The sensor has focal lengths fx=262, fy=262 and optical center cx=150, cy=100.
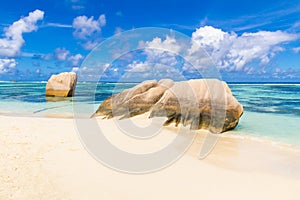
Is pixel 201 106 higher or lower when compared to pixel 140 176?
higher

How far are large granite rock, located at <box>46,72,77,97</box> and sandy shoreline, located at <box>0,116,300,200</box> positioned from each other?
17732 millimetres

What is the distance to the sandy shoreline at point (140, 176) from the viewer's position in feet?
11.6

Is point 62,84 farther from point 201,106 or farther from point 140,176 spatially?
point 140,176

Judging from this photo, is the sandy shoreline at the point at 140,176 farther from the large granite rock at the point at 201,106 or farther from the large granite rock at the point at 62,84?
the large granite rock at the point at 62,84

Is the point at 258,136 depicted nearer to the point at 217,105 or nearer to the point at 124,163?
the point at 217,105

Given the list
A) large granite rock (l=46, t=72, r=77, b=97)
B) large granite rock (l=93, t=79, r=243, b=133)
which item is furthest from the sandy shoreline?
large granite rock (l=46, t=72, r=77, b=97)

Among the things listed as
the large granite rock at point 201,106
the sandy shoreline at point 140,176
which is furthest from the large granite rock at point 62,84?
the sandy shoreline at point 140,176

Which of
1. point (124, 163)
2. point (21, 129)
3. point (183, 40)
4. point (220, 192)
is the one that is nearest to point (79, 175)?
point (124, 163)

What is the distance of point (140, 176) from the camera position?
4.12 metres

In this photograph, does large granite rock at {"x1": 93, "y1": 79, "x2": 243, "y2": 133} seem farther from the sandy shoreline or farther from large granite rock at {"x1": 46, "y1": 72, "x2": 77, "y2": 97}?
large granite rock at {"x1": 46, "y1": 72, "x2": 77, "y2": 97}

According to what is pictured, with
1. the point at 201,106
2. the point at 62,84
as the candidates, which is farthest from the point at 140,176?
the point at 62,84

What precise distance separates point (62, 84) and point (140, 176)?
2093 cm

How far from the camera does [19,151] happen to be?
5.08 meters

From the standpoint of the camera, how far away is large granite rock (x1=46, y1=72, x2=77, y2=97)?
2319cm
